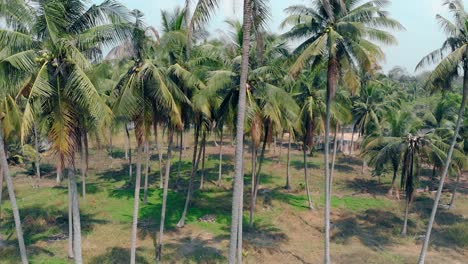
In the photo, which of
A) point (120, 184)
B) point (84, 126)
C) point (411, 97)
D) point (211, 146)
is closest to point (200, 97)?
point (84, 126)

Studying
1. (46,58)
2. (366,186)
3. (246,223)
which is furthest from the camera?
(366,186)

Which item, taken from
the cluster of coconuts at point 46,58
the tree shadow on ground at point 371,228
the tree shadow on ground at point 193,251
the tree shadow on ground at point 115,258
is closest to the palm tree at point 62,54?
the cluster of coconuts at point 46,58

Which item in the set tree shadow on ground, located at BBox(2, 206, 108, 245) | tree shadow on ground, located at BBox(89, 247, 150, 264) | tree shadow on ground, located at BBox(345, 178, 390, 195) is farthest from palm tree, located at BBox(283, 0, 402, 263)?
tree shadow on ground, located at BBox(345, 178, 390, 195)

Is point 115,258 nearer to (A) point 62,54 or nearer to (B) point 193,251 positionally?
(B) point 193,251

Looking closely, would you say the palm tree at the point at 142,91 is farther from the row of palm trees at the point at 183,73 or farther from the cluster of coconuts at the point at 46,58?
the cluster of coconuts at the point at 46,58

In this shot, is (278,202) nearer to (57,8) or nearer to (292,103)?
(292,103)

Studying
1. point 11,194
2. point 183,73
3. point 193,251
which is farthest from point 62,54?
point 193,251
